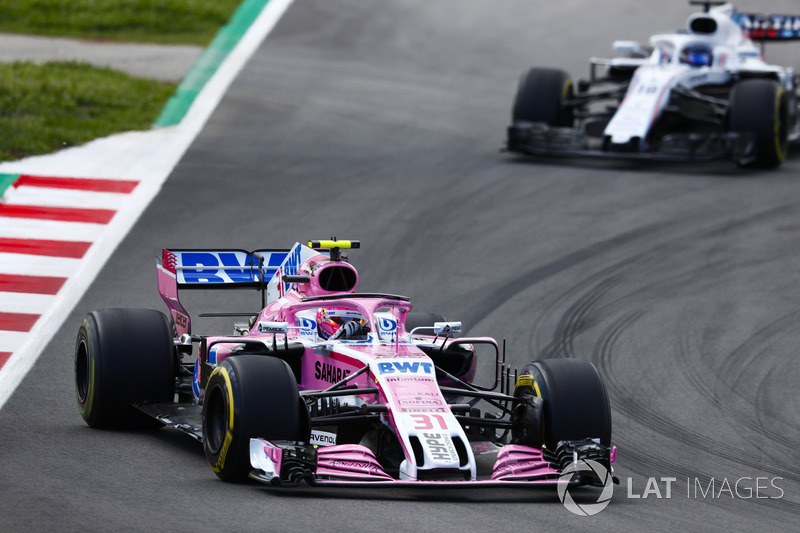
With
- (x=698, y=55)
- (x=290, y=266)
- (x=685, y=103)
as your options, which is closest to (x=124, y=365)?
(x=290, y=266)

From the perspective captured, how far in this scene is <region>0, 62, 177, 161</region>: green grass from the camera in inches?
785

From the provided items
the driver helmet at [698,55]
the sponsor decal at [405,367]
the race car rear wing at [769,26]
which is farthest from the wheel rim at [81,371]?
the race car rear wing at [769,26]

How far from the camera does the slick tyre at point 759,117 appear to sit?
20.2 meters

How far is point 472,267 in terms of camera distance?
16.3m

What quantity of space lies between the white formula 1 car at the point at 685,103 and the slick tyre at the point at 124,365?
10.8 metres

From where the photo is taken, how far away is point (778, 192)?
19.2 metres

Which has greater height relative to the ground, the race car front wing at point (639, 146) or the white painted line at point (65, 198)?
the race car front wing at point (639, 146)

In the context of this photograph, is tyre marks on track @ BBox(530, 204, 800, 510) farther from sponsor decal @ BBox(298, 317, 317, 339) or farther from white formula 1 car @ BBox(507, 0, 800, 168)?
sponsor decal @ BBox(298, 317, 317, 339)

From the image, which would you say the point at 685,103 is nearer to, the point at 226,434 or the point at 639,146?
the point at 639,146

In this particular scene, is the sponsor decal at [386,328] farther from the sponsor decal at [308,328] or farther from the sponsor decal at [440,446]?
the sponsor decal at [440,446]

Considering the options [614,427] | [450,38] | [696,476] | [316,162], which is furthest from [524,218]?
[450,38]

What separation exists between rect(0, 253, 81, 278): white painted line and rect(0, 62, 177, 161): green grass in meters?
3.67

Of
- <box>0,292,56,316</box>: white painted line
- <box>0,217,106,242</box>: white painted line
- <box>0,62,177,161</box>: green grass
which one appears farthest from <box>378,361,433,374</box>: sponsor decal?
<box>0,62,177,161</box>: green grass

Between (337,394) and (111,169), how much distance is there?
35.3 ft
